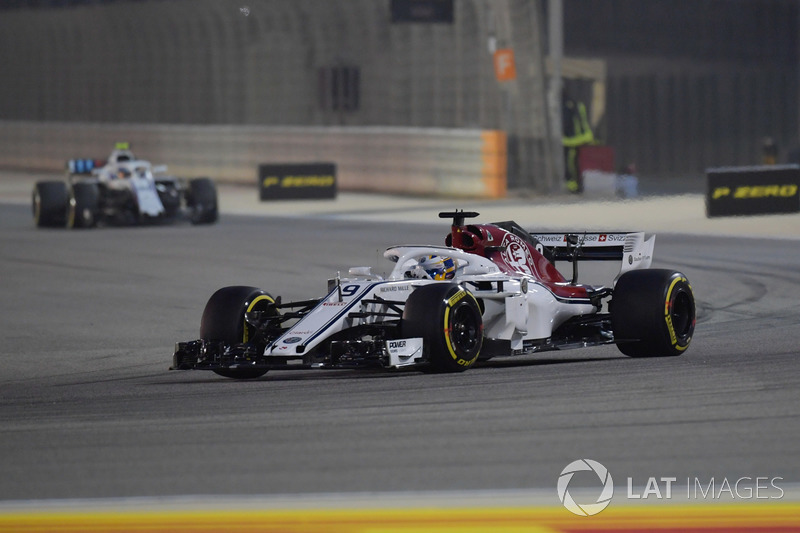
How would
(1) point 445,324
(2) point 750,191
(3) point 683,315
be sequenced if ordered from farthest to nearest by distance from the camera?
(2) point 750,191 → (3) point 683,315 → (1) point 445,324

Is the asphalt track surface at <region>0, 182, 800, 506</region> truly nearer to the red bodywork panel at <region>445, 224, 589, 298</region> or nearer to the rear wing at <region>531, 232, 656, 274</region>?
the red bodywork panel at <region>445, 224, 589, 298</region>

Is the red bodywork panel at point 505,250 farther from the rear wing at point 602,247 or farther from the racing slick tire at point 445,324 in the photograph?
the racing slick tire at point 445,324

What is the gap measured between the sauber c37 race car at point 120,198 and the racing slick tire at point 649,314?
626 inches

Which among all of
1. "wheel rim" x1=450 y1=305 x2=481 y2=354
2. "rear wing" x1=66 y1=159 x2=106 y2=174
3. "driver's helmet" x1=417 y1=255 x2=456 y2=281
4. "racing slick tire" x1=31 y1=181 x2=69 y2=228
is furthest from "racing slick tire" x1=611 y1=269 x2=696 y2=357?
"racing slick tire" x1=31 y1=181 x2=69 y2=228

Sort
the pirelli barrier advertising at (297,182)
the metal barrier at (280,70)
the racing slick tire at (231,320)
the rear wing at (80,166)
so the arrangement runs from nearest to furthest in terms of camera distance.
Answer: the racing slick tire at (231,320)
the rear wing at (80,166)
the pirelli barrier advertising at (297,182)
the metal barrier at (280,70)

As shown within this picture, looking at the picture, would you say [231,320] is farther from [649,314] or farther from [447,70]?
[447,70]

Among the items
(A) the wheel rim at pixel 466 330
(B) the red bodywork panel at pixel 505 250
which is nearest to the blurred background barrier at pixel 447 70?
(B) the red bodywork panel at pixel 505 250

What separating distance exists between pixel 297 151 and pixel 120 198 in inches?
469

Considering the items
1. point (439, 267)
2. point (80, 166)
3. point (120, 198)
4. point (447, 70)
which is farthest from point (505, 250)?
point (447, 70)

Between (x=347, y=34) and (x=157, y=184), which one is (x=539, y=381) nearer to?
(x=157, y=184)

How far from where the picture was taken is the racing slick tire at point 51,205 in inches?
1036

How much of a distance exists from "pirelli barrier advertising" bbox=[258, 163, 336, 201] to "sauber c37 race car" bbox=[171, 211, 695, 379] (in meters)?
21.1

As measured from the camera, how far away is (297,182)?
33438mm

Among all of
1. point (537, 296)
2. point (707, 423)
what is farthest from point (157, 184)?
point (707, 423)
